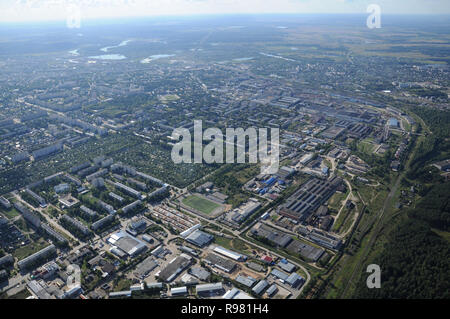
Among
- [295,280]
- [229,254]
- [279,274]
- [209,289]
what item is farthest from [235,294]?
[295,280]

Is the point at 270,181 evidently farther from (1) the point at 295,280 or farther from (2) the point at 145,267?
(2) the point at 145,267

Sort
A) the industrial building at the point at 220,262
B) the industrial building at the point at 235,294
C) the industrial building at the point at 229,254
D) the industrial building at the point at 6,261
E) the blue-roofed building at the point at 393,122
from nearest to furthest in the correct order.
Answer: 1. the industrial building at the point at 235,294
2. the industrial building at the point at 220,262
3. the industrial building at the point at 6,261
4. the industrial building at the point at 229,254
5. the blue-roofed building at the point at 393,122

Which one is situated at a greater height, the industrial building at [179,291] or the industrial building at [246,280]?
the industrial building at [246,280]

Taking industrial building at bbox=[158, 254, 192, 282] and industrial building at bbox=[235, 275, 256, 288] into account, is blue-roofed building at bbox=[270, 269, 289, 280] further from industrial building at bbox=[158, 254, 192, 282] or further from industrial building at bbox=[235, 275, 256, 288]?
industrial building at bbox=[158, 254, 192, 282]

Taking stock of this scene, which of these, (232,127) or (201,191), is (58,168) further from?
(232,127)

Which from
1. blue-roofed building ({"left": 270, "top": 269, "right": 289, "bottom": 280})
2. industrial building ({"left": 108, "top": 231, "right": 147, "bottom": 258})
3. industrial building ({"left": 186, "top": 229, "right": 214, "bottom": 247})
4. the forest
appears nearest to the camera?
the forest

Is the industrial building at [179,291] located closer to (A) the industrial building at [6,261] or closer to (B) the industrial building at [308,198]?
(B) the industrial building at [308,198]

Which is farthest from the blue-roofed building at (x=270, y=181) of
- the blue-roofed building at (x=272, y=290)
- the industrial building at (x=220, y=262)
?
the blue-roofed building at (x=272, y=290)

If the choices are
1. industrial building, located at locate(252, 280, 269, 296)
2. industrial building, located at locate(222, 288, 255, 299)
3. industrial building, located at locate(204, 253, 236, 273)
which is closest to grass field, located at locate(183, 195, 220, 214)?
industrial building, located at locate(204, 253, 236, 273)

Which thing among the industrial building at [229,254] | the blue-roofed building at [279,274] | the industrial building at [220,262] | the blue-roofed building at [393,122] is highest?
the blue-roofed building at [393,122]
